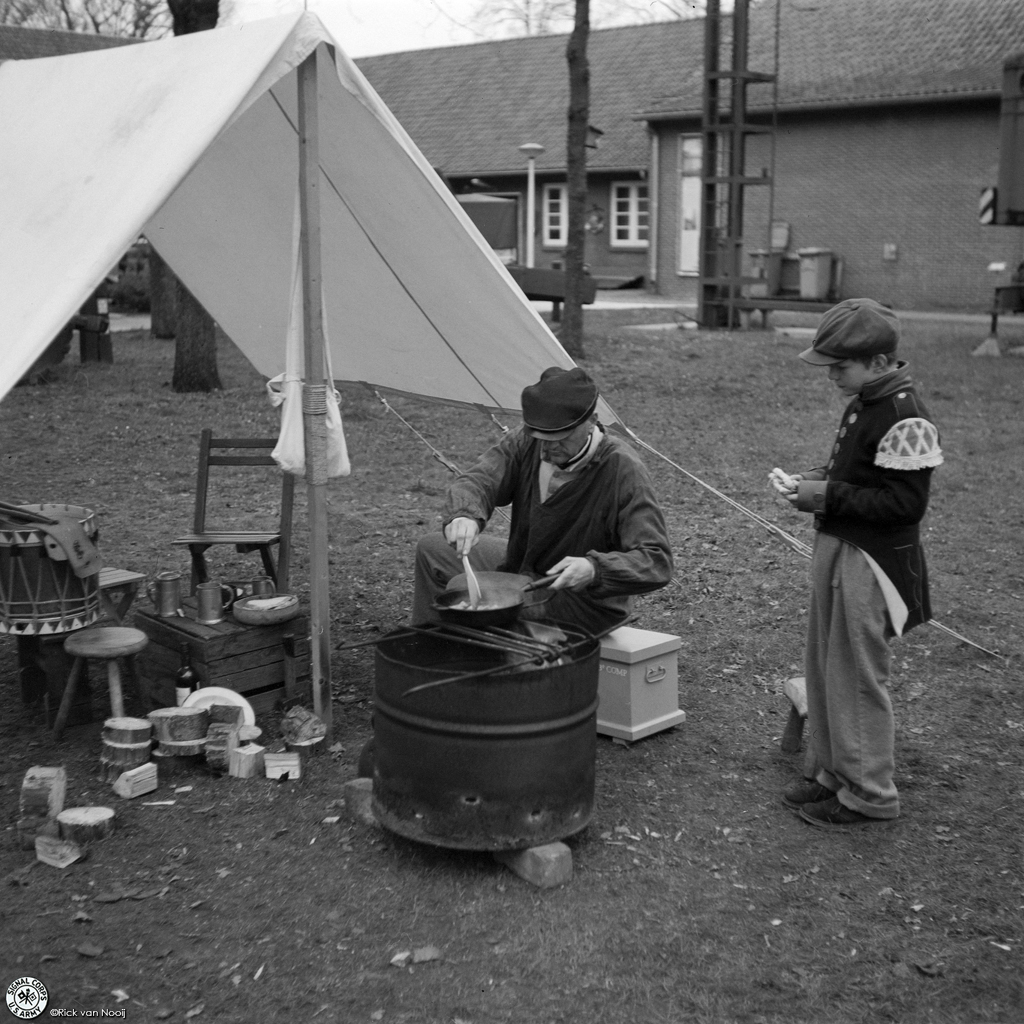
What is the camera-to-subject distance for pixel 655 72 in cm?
2672

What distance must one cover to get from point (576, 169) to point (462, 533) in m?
9.13

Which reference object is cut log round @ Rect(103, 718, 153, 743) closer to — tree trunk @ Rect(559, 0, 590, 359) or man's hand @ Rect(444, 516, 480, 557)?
man's hand @ Rect(444, 516, 480, 557)

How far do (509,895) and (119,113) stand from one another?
2.87 metres

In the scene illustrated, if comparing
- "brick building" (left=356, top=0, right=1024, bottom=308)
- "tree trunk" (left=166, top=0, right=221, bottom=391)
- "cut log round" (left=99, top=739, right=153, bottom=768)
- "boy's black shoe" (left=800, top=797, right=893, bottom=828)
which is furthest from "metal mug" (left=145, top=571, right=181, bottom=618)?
"brick building" (left=356, top=0, right=1024, bottom=308)

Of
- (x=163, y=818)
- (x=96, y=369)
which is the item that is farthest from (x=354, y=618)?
(x=96, y=369)

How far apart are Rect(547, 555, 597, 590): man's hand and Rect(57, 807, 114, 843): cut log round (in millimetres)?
1466

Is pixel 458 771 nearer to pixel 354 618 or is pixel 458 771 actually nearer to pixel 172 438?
pixel 354 618

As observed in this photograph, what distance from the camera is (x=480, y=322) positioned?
15.8 feet

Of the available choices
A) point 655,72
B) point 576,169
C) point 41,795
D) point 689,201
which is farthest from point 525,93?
point 41,795

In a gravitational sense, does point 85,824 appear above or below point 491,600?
below

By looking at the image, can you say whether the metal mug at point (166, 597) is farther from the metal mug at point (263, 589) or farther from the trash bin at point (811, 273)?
the trash bin at point (811, 273)

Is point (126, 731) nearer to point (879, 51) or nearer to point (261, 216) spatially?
point (261, 216)

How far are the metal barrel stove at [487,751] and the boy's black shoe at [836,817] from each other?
2.54 ft

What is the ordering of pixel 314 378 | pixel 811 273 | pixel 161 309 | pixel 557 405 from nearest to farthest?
pixel 557 405
pixel 314 378
pixel 161 309
pixel 811 273
